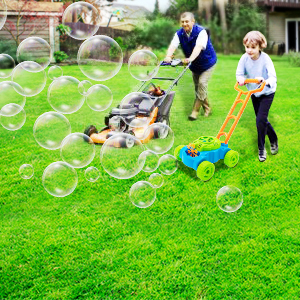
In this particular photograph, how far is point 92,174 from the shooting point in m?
4.13

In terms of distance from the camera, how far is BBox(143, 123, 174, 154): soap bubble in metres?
4.40

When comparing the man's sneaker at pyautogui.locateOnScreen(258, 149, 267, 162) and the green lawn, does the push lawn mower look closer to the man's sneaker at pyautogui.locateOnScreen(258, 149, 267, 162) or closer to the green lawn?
the green lawn

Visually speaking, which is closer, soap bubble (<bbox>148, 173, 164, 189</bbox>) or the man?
soap bubble (<bbox>148, 173, 164, 189</bbox>)

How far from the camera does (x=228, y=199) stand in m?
3.47

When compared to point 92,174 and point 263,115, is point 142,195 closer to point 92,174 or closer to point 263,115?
point 92,174

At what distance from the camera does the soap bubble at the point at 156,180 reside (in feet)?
12.7

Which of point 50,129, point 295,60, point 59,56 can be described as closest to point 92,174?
point 50,129

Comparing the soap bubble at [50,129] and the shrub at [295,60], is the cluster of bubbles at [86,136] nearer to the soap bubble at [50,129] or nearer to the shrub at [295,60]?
the soap bubble at [50,129]

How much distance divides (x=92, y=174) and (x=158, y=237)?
1176mm

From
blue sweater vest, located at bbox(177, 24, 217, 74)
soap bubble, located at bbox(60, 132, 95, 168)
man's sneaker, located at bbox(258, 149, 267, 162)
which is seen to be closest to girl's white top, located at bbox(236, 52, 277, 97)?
man's sneaker, located at bbox(258, 149, 267, 162)

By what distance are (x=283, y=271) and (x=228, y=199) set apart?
2.62ft

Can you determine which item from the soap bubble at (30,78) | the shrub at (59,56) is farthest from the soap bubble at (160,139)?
the shrub at (59,56)

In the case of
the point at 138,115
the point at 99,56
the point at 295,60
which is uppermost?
the point at 99,56

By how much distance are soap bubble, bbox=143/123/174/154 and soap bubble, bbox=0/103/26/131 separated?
1.37m
